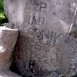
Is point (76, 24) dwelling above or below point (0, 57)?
above

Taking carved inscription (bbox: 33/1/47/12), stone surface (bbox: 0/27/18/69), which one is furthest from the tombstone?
stone surface (bbox: 0/27/18/69)

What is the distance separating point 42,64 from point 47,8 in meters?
0.92

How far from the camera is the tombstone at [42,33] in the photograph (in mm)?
3939

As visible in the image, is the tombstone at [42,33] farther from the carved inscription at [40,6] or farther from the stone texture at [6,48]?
the stone texture at [6,48]

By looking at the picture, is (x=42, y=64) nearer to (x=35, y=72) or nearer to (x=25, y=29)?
(x=35, y=72)

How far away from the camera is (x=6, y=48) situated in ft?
14.6

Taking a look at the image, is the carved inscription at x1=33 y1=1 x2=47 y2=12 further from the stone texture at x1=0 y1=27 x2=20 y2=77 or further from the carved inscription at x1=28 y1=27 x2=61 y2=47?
the stone texture at x1=0 y1=27 x2=20 y2=77

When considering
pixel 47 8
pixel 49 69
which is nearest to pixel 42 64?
pixel 49 69

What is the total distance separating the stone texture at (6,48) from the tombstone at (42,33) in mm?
239

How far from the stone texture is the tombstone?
0.24m

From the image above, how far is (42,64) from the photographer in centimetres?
430

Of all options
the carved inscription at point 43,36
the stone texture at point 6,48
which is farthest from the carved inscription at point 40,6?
the stone texture at point 6,48

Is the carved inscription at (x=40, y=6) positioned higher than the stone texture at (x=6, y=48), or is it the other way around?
the carved inscription at (x=40, y=6)

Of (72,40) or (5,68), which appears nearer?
(72,40)
